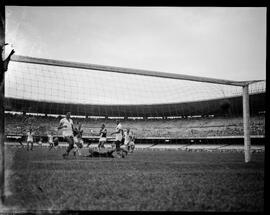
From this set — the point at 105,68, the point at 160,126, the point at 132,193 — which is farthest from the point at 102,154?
the point at 160,126

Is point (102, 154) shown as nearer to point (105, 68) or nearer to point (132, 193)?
point (105, 68)

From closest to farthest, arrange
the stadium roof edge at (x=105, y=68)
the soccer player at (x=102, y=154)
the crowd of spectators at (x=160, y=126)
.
A: the stadium roof edge at (x=105, y=68), the soccer player at (x=102, y=154), the crowd of spectators at (x=160, y=126)

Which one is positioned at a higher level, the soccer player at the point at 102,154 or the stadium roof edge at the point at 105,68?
the stadium roof edge at the point at 105,68

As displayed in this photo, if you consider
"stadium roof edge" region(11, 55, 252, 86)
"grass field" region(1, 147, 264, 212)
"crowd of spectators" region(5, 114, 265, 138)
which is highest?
"stadium roof edge" region(11, 55, 252, 86)

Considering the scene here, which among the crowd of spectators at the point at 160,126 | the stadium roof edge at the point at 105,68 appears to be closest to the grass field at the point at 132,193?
the stadium roof edge at the point at 105,68

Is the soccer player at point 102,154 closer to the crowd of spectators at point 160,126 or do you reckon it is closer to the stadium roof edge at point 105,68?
the stadium roof edge at point 105,68

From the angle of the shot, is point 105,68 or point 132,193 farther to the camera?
point 105,68

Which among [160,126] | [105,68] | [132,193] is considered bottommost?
[132,193]

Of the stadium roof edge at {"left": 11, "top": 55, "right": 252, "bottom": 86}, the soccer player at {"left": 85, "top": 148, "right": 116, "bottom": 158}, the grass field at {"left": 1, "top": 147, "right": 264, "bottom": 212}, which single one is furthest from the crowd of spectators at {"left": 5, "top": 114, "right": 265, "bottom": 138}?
the grass field at {"left": 1, "top": 147, "right": 264, "bottom": 212}

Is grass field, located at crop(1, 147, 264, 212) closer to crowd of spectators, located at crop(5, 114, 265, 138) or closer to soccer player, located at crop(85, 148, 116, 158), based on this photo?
soccer player, located at crop(85, 148, 116, 158)

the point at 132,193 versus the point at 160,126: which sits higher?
the point at 160,126
